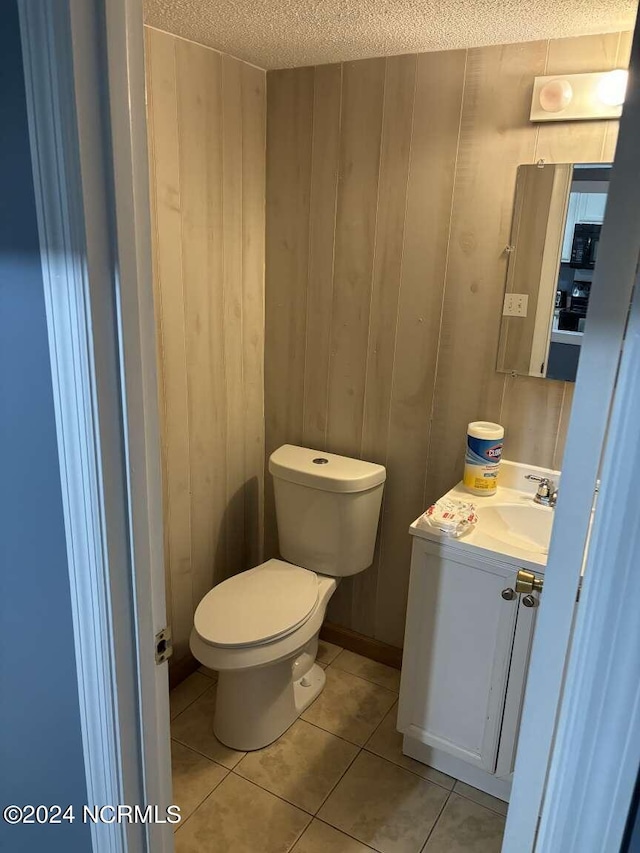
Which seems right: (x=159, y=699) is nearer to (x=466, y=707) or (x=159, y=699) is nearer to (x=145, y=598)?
(x=145, y=598)

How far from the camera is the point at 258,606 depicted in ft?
6.63

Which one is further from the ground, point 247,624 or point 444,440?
point 444,440

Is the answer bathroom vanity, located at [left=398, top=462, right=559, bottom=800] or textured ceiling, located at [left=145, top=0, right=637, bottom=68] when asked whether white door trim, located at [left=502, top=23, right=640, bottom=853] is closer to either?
bathroom vanity, located at [left=398, top=462, right=559, bottom=800]

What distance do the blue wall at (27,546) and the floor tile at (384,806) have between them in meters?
0.93

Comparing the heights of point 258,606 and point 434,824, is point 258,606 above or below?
above

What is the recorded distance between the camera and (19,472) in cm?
98

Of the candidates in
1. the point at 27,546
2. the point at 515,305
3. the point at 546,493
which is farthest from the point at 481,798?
the point at 27,546

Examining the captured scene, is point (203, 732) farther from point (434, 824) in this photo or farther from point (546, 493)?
point (546, 493)

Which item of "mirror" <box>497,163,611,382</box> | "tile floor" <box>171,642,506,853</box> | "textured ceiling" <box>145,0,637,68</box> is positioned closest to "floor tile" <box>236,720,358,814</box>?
"tile floor" <box>171,642,506,853</box>

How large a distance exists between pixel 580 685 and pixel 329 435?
174 cm

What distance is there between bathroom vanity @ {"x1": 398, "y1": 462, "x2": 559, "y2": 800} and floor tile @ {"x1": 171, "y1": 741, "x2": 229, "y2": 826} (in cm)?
60

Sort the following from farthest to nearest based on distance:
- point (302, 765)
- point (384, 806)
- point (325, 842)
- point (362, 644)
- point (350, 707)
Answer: point (362, 644), point (350, 707), point (302, 765), point (384, 806), point (325, 842)

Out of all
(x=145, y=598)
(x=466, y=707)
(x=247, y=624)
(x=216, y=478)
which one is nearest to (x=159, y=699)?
(x=145, y=598)

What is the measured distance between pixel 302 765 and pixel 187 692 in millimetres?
538
